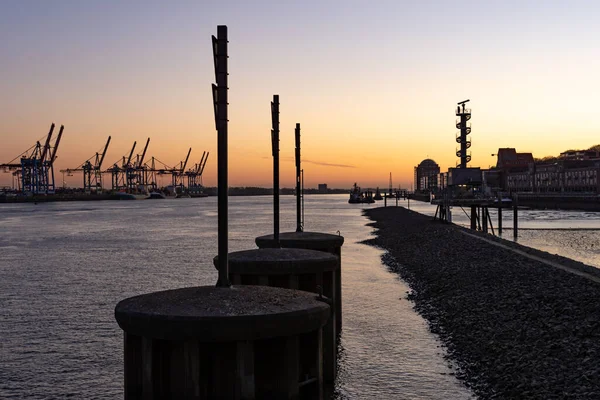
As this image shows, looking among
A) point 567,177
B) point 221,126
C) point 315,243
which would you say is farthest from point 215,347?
point 567,177

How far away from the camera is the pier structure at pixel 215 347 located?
6.16 m

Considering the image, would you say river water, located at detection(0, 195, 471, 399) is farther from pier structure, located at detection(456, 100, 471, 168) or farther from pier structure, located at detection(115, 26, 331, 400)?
pier structure, located at detection(456, 100, 471, 168)

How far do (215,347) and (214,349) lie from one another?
2 cm

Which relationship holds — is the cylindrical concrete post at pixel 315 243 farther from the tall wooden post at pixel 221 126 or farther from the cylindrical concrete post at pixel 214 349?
the cylindrical concrete post at pixel 214 349

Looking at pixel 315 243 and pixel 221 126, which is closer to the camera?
pixel 221 126

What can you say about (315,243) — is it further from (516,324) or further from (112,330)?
(112,330)

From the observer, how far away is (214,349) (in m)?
6.22

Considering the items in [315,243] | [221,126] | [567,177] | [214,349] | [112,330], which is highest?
[567,177]

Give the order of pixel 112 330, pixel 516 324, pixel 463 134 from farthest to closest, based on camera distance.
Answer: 1. pixel 463 134
2. pixel 112 330
3. pixel 516 324

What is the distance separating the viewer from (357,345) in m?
14.3

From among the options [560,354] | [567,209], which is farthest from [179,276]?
[567,209]

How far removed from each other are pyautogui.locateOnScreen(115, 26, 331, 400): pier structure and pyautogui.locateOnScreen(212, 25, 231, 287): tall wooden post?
0.90 meters

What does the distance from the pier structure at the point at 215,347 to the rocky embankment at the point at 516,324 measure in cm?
502

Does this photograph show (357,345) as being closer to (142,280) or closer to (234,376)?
(234,376)
